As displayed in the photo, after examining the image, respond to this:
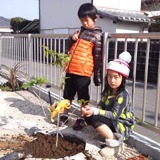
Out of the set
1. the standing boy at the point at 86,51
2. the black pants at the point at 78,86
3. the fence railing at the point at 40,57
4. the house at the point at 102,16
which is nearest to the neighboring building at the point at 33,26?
the house at the point at 102,16

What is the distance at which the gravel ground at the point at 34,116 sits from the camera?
2610 millimetres

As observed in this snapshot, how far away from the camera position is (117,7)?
13.8m

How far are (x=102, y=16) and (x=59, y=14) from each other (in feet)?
16.0

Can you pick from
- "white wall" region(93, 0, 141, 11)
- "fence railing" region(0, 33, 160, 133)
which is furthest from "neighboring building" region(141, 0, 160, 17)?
"fence railing" region(0, 33, 160, 133)

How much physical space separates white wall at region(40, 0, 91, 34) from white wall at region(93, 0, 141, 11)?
665mm

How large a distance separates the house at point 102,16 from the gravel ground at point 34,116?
7.83 meters

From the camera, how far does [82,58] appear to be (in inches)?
117

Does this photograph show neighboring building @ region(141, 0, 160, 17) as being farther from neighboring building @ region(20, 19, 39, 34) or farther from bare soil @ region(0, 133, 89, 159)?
bare soil @ region(0, 133, 89, 159)

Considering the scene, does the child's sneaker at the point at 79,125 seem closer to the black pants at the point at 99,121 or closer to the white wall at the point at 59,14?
the black pants at the point at 99,121

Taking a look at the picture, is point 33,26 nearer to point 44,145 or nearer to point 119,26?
point 119,26

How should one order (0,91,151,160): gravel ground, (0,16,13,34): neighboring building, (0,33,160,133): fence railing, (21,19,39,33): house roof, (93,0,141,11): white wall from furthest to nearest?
(0,16,13,34): neighboring building < (21,19,39,33): house roof < (93,0,141,11): white wall < (0,33,160,133): fence railing < (0,91,151,160): gravel ground

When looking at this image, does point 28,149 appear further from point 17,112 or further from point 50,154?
point 17,112

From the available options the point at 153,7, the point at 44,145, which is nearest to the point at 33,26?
the point at 153,7

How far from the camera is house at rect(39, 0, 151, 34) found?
1178 centimetres
